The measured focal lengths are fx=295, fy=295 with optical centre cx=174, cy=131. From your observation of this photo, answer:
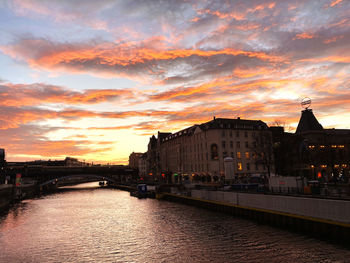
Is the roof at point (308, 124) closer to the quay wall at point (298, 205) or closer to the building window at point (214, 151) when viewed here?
the building window at point (214, 151)

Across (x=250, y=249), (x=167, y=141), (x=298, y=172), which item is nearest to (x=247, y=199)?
(x=250, y=249)

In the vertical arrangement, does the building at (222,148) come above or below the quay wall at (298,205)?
above

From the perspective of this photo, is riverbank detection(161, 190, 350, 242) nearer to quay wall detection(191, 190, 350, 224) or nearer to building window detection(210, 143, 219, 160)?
quay wall detection(191, 190, 350, 224)

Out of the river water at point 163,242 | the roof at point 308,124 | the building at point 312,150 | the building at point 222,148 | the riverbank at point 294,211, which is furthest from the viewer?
the roof at point 308,124

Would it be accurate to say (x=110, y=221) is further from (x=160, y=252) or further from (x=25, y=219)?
(x=160, y=252)

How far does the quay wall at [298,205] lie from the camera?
28.7 m

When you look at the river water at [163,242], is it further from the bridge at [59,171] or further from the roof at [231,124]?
the bridge at [59,171]

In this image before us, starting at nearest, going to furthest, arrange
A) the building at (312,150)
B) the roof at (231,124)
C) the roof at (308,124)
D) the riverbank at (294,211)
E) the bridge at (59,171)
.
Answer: the riverbank at (294,211)
the building at (312,150)
the roof at (231,124)
the roof at (308,124)
the bridge at (59,171)

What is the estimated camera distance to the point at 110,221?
52031mm

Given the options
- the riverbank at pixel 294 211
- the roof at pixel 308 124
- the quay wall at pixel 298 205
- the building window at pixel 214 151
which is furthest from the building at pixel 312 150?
the quay wall at pixel 298 205

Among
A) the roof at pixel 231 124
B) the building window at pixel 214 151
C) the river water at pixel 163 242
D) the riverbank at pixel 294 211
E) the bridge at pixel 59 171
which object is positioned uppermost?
the roof at pixel 231 124

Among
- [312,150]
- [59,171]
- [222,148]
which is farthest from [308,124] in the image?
[59,171]

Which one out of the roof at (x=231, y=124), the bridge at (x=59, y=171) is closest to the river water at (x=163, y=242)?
the roof at (x=231, y=124)

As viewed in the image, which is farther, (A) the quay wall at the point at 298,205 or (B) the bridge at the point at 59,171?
(B) the bridge at the point at 59,171
